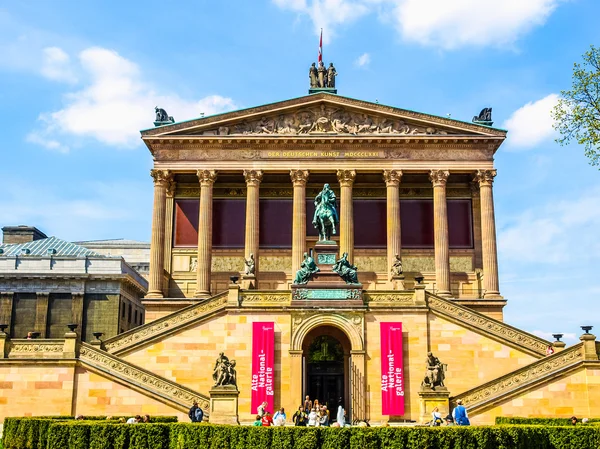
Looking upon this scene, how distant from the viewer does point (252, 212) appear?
55.8 m

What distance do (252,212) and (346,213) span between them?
278 inches

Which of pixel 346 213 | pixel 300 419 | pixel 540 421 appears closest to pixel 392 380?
pixel 300 419

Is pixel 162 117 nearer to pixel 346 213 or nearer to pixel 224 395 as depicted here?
pixel 346 213

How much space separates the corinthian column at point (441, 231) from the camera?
54031mm

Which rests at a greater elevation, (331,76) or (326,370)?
(331,76)

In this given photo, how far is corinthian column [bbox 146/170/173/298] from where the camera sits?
5425 centimetres

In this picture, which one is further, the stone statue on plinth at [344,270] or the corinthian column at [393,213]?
the corinthian column at [393,213]

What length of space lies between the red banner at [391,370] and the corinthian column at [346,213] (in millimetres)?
15809

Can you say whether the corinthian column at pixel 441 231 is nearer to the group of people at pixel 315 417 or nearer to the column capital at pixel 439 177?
the column capital at pixel 439 177

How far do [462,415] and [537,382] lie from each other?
950 centimetres

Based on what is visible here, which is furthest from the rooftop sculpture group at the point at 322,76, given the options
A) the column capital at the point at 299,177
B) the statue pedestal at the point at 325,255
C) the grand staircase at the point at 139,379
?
the grand staircase at the point at 139,379

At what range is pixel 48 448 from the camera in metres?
24.9

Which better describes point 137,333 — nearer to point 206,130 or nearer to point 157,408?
point 157,408

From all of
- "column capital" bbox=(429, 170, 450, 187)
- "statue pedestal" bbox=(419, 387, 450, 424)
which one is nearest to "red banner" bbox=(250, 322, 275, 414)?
"statue pedestal" bbox=(419, 387, 450, 424)
